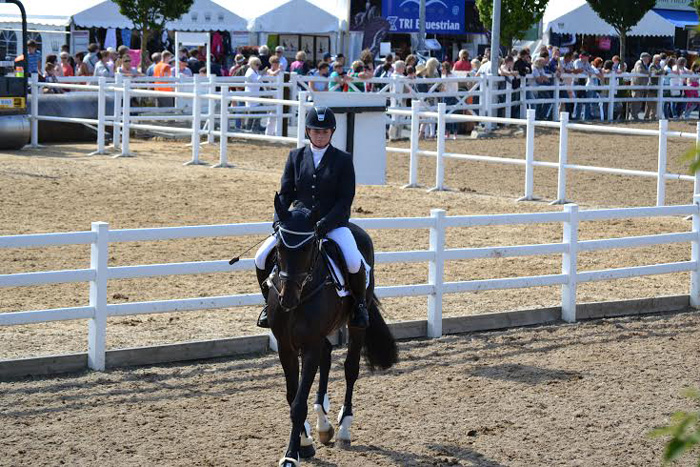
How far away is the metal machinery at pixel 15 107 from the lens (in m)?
21.3

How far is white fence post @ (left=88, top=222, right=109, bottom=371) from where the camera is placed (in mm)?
8125

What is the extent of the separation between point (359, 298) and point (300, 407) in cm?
88

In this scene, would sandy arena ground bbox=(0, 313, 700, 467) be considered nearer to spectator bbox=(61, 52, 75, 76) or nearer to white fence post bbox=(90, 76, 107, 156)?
white fence post bbox=(90, 76, 107, 156)

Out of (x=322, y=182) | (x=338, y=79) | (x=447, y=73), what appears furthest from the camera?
(x=447, y=73)

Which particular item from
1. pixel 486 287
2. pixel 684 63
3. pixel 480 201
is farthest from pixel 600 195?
pixel 684 63

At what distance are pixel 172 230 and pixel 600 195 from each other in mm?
11032

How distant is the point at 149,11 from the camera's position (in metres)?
31.9

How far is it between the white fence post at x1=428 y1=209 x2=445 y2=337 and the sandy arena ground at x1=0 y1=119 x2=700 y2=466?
249 mm

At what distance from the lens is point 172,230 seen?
8.64m

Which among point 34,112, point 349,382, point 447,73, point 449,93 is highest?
point 447,73

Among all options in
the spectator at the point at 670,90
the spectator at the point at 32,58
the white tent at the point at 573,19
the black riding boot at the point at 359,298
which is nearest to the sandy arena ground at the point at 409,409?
the black riding boot at the point at 359,298

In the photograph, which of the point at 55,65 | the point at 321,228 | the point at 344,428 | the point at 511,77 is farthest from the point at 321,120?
Result: the point at 511,77

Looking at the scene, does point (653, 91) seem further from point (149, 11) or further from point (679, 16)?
point (149, 11)

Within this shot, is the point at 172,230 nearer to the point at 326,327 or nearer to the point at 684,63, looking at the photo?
the point at 326,327
